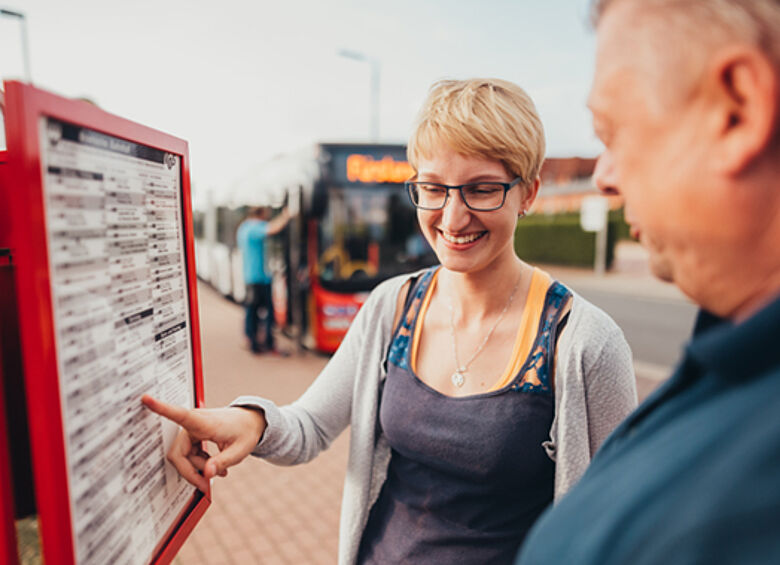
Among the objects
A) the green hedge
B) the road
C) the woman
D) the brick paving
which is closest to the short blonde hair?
the woman

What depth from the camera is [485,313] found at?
160 cm

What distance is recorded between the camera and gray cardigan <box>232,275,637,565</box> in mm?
1341

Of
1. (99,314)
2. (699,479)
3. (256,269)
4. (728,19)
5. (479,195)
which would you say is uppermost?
(728,19)

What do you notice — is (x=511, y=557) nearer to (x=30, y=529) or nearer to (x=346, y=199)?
(x=30, y=529)

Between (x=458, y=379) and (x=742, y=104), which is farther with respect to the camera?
(x=458, y=379)

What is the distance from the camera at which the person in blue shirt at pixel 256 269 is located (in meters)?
8.30

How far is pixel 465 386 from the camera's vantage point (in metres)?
1.46

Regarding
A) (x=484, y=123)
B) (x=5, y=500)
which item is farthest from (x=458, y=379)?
(x=5, y=500)

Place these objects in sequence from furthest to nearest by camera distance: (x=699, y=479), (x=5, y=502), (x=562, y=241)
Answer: (x=562, y=241) → (x=5, y=502) → (x=699, y=479)

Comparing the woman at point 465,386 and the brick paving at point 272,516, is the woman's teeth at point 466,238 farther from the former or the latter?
the brick paving at point 272,516

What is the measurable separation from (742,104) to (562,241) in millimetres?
26356

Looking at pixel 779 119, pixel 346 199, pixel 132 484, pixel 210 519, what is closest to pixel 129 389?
pixel 132 484

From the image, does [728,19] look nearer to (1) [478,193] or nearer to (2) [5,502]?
(1) [478,193]

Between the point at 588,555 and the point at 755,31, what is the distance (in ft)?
1.82
